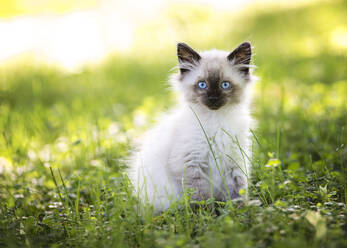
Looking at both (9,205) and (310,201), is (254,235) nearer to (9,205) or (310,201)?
(310,201)

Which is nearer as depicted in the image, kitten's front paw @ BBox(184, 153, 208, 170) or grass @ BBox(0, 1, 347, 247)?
grass @ BBox(0, 1, 347, 247)

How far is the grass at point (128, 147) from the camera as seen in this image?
208cm

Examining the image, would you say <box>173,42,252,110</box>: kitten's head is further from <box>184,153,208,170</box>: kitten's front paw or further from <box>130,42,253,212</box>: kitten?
<box>184,153,208,170</box>: kitten's front paw

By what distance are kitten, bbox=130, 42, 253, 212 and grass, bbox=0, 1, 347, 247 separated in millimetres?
213

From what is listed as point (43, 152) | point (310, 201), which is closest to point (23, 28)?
point (43, 152)

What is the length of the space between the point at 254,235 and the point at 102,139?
250 cm

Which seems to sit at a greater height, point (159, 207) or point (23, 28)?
point (23, 28)

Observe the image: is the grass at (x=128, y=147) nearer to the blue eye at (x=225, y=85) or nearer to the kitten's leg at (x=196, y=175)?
the kitten's leg at (x=196, y=175)

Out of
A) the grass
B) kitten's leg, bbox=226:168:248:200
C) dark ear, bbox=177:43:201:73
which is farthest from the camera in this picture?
dark ear, bbox=177:43:201:73

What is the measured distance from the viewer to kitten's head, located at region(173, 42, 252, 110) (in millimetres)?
2791

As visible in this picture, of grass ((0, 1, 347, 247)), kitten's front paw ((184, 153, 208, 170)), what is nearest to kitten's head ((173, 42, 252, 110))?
kitten's front paw ((184, 153, 208, 170))

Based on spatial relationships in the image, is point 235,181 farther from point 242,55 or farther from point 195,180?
point 242,55

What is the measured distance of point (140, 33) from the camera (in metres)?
10.0

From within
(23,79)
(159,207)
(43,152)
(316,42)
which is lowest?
(159,207)
